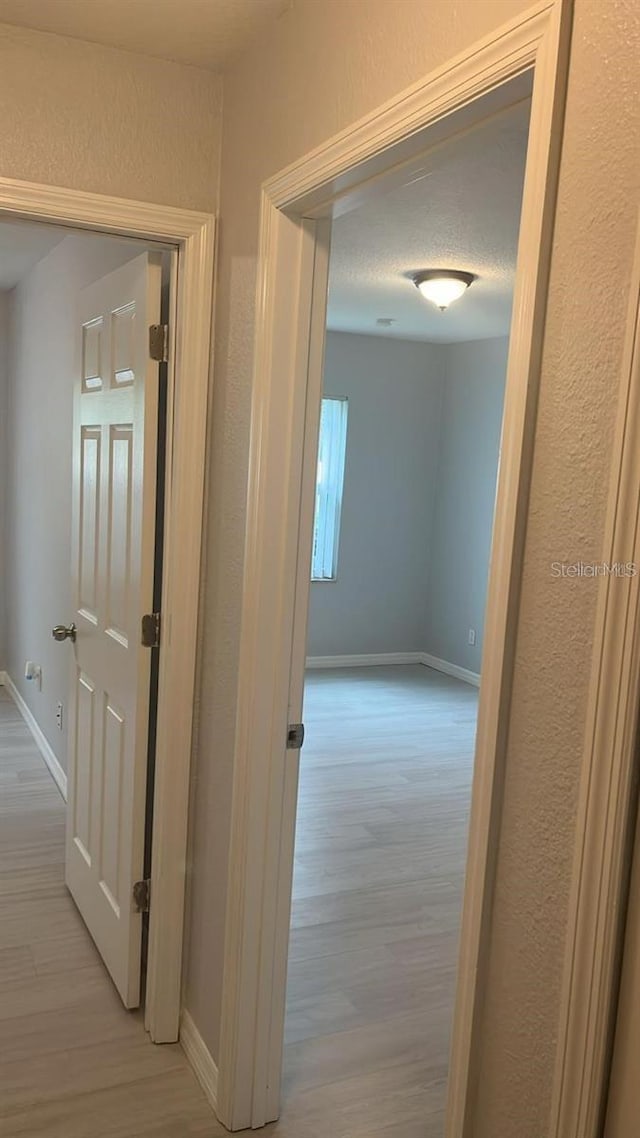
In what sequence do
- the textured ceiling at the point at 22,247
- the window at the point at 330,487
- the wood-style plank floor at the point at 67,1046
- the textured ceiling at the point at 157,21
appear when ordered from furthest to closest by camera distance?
the window at the point at 330,487 < the textured ceiling at the point at 22,247 < the wood-style plank floor at the point at 67,1046 < the textured ceiling at the point at 157,21

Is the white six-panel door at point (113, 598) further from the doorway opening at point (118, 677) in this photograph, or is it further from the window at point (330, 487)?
the window at point (330, 487)

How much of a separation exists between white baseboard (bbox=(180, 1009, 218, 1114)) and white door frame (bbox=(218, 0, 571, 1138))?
8cm

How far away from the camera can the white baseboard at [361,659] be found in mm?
6965

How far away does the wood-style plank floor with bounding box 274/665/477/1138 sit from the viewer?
2.28 m

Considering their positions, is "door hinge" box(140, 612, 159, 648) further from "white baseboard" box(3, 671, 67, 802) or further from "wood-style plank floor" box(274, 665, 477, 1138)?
"white baseboard" box(3, 671, 67, 802)

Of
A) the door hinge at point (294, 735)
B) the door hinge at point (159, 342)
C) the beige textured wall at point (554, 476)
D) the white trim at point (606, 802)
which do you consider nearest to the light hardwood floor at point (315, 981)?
the door hinge at point (294, 735)

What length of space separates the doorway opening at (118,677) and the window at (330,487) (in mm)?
3357

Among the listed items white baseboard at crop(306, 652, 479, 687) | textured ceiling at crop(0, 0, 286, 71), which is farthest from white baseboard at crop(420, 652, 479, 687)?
textured ceiling at crop(0, 0, 286, 71)

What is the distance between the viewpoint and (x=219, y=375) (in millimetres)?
Result: 2162

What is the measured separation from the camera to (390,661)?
7230mm

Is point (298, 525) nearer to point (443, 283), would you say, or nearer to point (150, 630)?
point (150, 630)

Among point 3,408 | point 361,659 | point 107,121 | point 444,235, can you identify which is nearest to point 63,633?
point 107,121

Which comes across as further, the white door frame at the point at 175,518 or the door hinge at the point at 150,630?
the door hinge at the point at 150,630

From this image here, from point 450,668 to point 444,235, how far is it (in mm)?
4024
